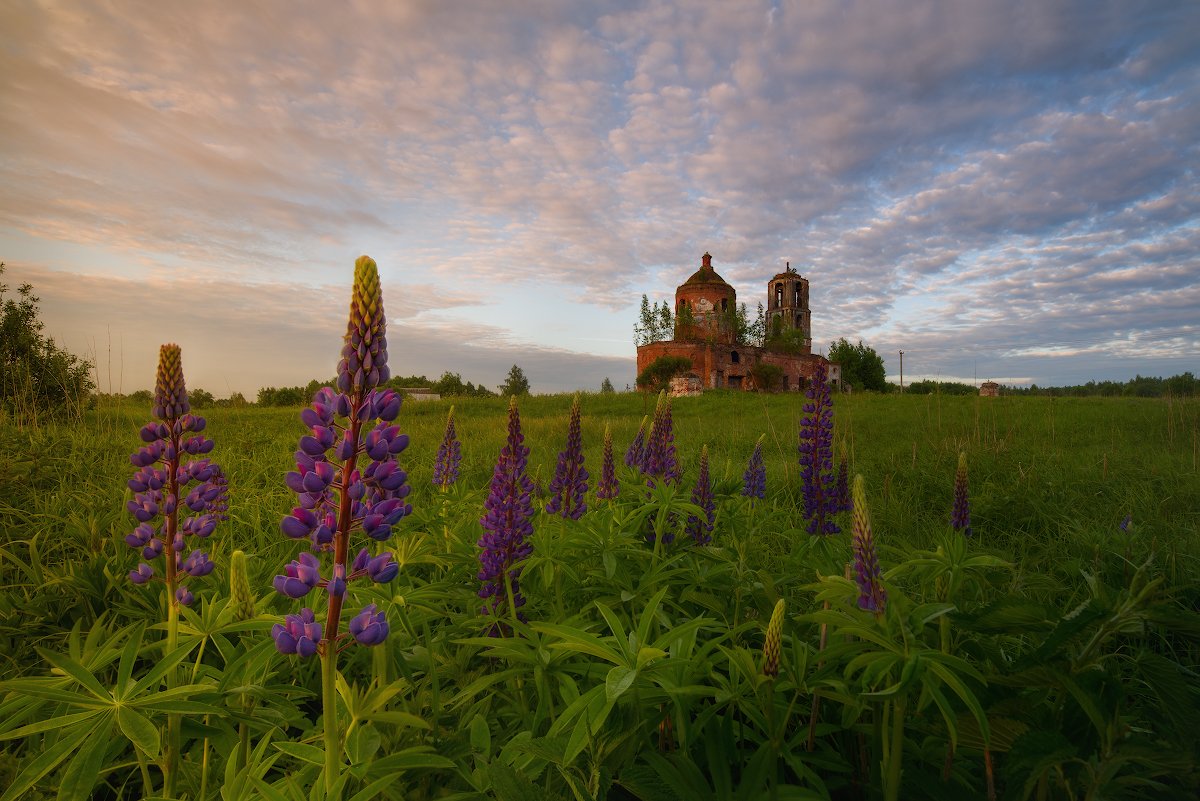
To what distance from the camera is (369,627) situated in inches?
53.3

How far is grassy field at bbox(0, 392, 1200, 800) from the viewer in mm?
1269

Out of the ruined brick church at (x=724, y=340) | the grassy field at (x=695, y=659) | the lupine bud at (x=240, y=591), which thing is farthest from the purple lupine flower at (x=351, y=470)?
the ruined brick church at (x=724, y=340)

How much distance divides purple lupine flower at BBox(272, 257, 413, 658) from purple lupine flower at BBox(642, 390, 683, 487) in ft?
7.85

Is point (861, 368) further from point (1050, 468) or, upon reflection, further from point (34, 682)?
point (34, 682)

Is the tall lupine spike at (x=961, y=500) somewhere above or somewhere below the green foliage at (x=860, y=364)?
below

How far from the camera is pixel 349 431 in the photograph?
1.41 metres

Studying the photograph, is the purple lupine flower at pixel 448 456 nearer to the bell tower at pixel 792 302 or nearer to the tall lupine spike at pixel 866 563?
the tall lupine spike at pixel 866 563

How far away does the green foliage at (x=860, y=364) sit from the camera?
59.4 meters

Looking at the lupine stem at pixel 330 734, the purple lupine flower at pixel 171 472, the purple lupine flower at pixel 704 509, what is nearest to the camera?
the lupine stem at pixel 330 734

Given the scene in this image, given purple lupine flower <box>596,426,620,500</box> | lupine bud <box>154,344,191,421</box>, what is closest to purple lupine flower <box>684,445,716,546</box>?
purple lupine flower <box>596,426,620,500</box>

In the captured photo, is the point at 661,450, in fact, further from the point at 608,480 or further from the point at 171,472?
the point at 171,472

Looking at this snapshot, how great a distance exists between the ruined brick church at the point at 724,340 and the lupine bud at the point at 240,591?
38.7 metres

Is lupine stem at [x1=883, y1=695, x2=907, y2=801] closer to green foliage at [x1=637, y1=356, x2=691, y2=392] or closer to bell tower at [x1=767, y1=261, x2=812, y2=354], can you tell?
green foliage at [x1=637, y1=356, x2=691, y2=392]

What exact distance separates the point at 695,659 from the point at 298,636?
971 mm
